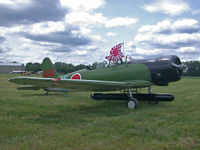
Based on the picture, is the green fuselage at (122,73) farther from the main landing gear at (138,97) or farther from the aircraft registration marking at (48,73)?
the aircraft registration marking at (48,73)

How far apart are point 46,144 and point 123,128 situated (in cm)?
175

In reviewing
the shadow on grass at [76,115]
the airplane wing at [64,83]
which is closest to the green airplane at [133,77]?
the airplane wing at [64,83]

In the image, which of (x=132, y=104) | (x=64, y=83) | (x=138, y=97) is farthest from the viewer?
(x=138, y=97)

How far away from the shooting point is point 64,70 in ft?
276

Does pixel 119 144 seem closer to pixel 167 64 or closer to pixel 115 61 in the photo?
pixel 167 64

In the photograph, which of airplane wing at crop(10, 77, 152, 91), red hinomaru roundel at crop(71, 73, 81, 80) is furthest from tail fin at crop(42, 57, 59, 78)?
airplane wing at crop(10, 77, 152, 91)

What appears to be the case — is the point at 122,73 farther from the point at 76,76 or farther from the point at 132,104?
the point at 76,76

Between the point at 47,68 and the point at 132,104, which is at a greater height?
the point at 47,68

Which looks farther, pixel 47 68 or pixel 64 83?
pixel 47 68

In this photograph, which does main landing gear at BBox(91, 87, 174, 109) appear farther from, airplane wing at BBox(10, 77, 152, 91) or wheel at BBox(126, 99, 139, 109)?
airplane wing at BBox(10, 77, 152, 91)

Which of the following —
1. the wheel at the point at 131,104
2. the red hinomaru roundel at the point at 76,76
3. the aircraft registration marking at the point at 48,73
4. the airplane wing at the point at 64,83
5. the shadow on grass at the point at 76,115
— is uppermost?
the aircraft registration marking at the point at 48,73

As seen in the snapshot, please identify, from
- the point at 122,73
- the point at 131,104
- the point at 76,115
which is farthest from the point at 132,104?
the point at 76,115

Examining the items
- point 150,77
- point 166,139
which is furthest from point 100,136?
point 150,77

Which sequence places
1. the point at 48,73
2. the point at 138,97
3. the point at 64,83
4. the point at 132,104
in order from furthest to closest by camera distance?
the point at 48,73 → the point at 138,97 → the point at 132,104 → the point at 64,83
